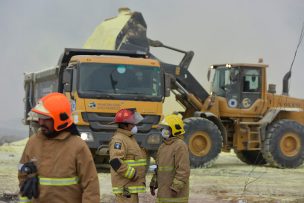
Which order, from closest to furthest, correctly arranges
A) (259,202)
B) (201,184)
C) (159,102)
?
(259,202)
(201,184)
(159,102)

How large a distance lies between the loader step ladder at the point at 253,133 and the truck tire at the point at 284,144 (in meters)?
0.20

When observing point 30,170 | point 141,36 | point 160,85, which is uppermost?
point 141,36

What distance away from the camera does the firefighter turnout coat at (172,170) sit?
6801 millimetres

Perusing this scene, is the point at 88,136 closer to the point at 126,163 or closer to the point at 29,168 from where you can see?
the point at 126,163

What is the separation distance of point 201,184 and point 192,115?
5054mm

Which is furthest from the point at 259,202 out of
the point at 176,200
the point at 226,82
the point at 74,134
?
the point at 226,82

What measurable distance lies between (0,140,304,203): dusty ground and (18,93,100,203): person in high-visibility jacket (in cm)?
572

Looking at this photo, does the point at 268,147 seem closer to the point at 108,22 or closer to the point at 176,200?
the point at 108,22

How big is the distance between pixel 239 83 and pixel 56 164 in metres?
13.0

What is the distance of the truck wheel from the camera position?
730 inches

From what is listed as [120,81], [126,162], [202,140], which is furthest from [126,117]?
[202,140]

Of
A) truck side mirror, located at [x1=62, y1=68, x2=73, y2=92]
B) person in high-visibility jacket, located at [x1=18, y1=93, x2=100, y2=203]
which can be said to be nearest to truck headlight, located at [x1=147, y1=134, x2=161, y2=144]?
truck side mirror, located at [x1=62, y1=68, x2=73, y2=92]

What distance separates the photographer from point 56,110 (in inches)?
174

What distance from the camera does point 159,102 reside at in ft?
44.4
